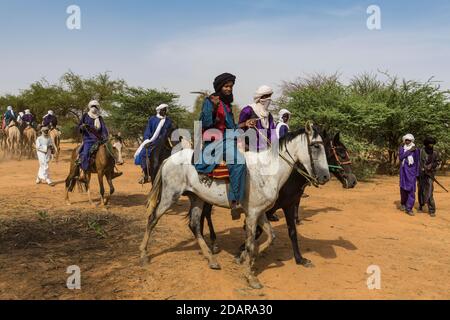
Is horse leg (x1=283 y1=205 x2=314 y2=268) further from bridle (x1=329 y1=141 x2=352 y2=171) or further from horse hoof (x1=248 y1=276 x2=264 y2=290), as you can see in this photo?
horse hoof (x1=248 y1=276 x2=264 y2=290)

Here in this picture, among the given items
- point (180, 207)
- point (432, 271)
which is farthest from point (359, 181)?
point (432, 271)

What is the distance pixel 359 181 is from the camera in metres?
15.3

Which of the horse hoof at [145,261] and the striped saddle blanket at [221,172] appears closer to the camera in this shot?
the striped saddle blanket at [221,172]

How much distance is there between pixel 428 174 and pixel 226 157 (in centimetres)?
725

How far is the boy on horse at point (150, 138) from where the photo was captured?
28.4 feet

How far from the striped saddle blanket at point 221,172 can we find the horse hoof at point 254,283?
4.62ft

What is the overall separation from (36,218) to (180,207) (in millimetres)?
3434

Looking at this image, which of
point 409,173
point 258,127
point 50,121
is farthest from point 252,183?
point 50,121

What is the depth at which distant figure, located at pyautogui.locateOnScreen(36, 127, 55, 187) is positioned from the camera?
1278 centimetres

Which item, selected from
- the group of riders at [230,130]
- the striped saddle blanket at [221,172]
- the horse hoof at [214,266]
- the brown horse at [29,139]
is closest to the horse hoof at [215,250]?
the horse hoof at [214,266]

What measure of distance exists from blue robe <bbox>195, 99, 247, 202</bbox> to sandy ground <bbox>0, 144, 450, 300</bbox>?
50.1 inches

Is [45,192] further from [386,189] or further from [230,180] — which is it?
[386,189]

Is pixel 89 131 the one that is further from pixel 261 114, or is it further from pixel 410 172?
pixel 410 172

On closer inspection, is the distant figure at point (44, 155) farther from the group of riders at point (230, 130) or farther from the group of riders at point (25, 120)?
the group of riders at point (230, 130)
